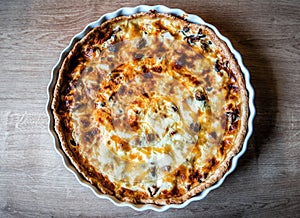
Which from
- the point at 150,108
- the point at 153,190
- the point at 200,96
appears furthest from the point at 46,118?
the point at 200,96

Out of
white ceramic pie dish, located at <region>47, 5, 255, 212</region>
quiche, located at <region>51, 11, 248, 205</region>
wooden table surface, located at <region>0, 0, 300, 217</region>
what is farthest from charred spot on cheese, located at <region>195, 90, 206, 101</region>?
wooden table surface, located at <region>0, 0, 300, 217</region>

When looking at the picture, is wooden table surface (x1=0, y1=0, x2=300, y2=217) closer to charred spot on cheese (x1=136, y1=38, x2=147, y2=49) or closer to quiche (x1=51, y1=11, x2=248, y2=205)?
quiche (x1=51, y1=11, x2=248, y2=205)

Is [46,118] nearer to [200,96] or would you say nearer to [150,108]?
[150,108]

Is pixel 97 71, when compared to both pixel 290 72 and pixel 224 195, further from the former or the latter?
pixel 290 72

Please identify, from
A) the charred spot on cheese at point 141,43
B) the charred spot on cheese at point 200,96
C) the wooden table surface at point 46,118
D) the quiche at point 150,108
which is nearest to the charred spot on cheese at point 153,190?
the quiche at point 150,108

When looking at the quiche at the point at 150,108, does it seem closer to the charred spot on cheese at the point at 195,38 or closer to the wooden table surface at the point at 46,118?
the charred spot on cheese at the point at 195,38
